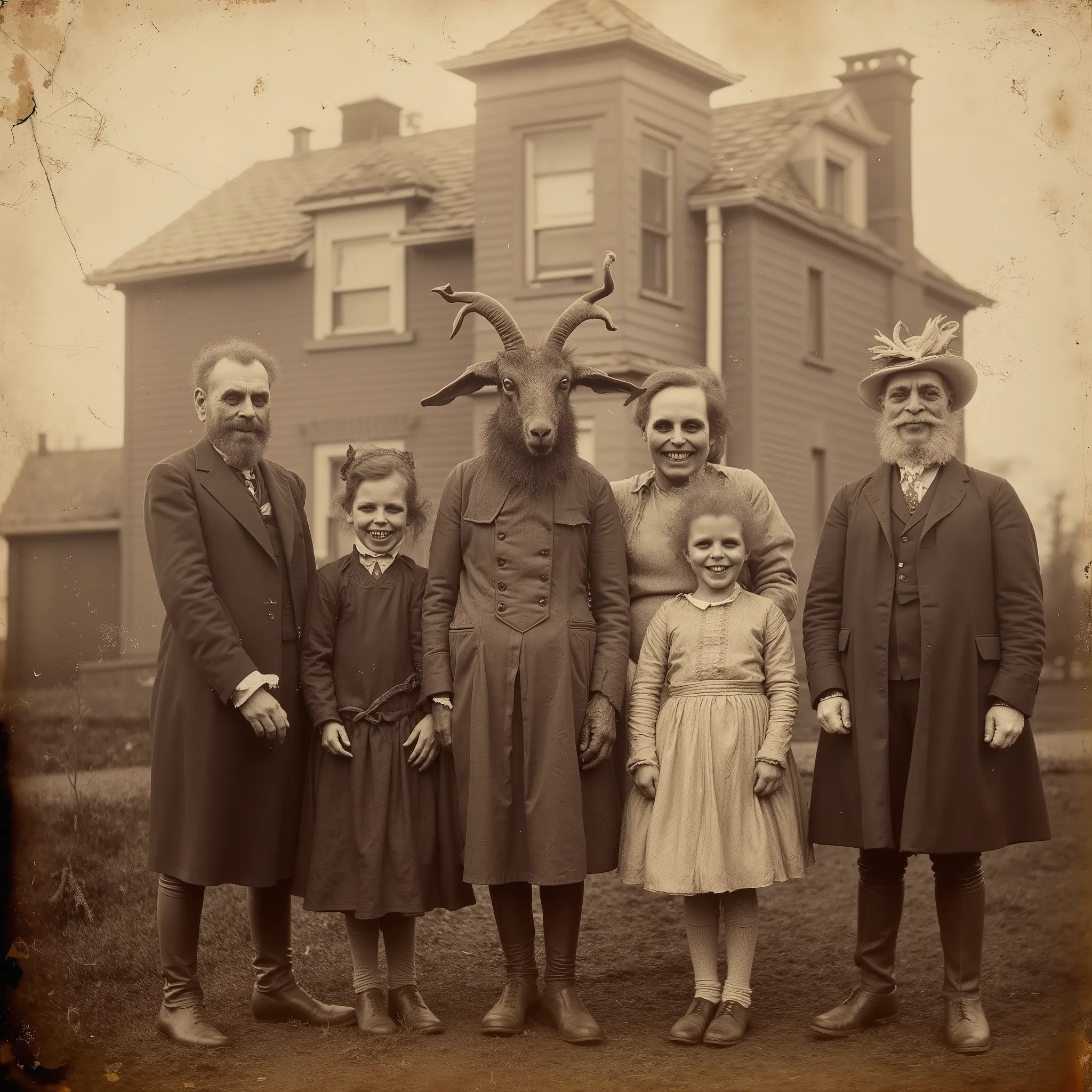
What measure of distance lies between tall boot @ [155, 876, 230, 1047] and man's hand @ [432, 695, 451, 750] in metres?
1.07

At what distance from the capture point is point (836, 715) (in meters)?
5.26

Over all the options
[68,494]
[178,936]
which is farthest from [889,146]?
[178,936]

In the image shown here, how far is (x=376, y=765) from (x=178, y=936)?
0.99 m

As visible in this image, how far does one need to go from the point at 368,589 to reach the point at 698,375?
5.12ft

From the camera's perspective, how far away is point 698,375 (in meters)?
5.59

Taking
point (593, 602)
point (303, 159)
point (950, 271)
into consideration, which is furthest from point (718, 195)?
point (593, 602)

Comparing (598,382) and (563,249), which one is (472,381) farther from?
(563,249)

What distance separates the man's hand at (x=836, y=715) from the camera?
5.26 meters

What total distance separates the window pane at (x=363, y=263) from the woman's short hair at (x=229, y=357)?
754 cm

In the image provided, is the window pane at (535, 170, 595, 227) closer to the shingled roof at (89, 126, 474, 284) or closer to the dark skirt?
the shingled roof at (89, 126, 474, 284)

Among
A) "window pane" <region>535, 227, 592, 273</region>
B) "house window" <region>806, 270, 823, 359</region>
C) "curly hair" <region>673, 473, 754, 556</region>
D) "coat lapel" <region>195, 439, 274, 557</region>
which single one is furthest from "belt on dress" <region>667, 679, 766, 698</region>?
"house window" <region>806, 270, 823, 359</region>

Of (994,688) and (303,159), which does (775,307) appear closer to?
(303,159)

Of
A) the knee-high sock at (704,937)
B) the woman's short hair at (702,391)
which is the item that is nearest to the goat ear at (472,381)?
the woman's short hair at (702,391)

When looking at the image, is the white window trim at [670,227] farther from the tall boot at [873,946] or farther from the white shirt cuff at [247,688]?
the white shirt cuff at [247,688]
